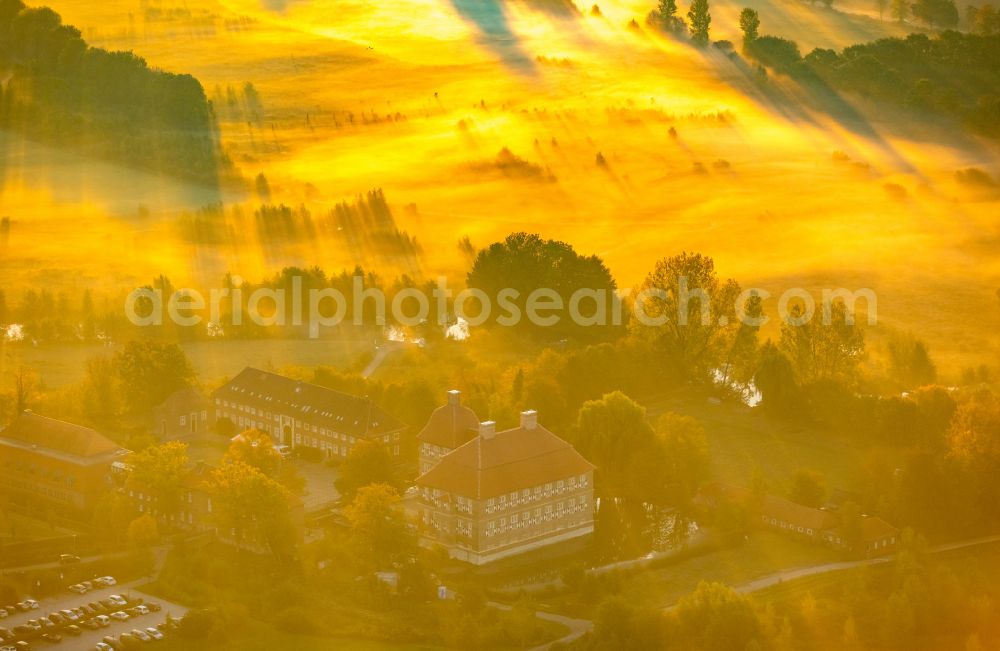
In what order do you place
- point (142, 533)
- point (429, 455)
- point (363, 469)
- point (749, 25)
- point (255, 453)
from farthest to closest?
1. point (749, 25)
2. point (429, 455)
3. point (363, 469)
4. point (255, 453)
5. point (142, 533)

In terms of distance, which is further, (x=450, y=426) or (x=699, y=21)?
(x=699, y=21)

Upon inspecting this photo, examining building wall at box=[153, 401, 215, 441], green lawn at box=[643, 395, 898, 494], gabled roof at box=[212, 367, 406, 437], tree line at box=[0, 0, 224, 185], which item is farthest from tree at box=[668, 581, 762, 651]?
tree line at box=[0, 0, 224, 185]

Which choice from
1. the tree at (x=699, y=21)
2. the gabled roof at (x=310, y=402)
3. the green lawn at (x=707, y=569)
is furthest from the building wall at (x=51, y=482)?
the tree at (x=699, y=21)

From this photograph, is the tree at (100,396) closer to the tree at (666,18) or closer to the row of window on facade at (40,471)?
the row of window on facade at (40,471)

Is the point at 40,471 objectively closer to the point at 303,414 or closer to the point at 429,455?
the point at 303,414

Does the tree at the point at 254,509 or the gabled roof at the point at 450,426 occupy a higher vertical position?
the gabled roof at the point at 450,426

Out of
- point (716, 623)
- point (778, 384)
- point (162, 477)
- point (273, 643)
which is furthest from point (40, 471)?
point (778, 384)
